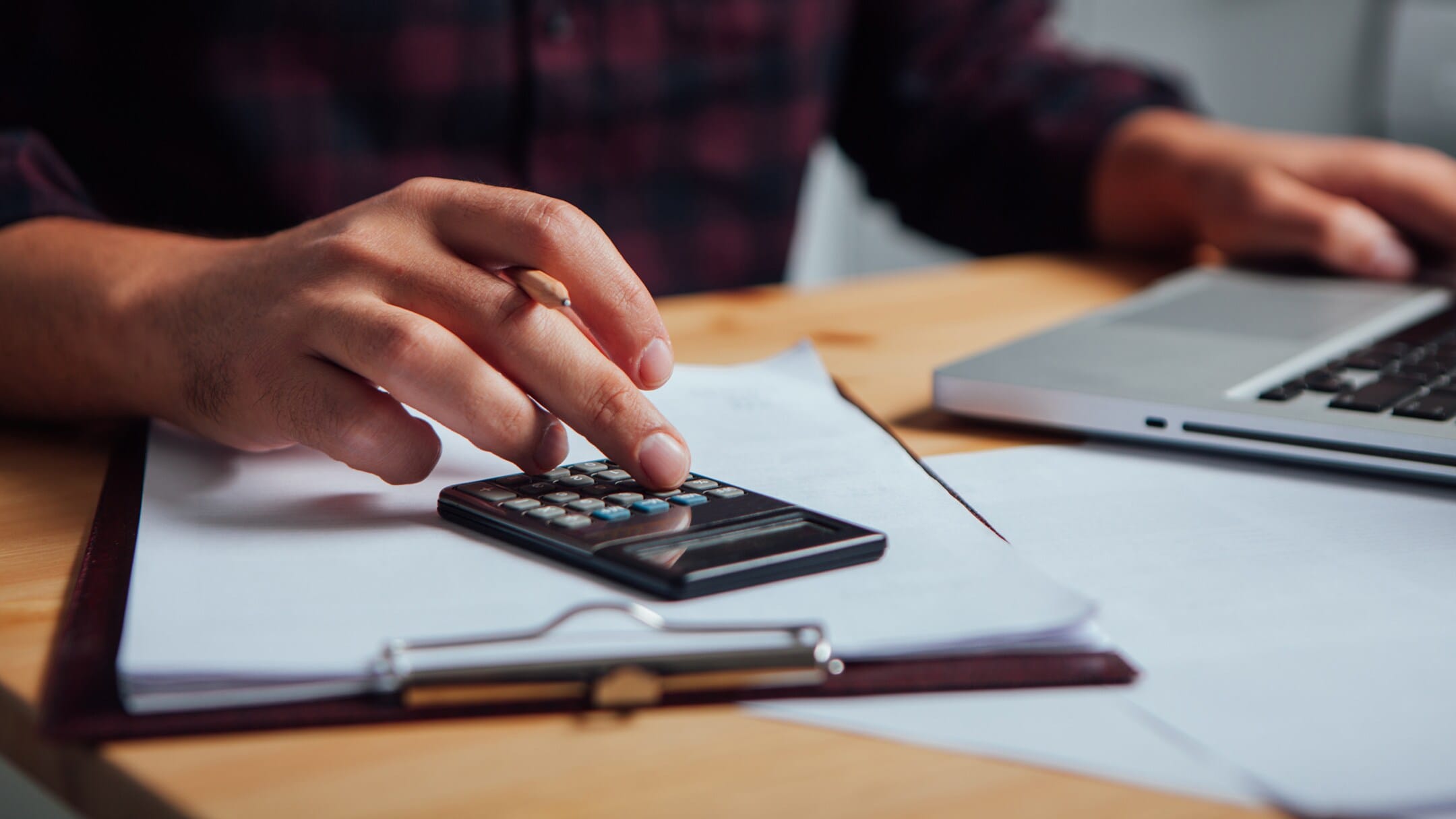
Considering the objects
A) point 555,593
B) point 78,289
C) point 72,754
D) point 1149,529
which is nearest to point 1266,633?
point 1149,529

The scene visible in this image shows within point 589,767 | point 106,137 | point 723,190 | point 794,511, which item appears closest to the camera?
point 589,767

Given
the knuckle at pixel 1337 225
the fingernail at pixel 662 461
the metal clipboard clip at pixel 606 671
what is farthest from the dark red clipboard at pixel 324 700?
the knuckle at pixel 1337 225

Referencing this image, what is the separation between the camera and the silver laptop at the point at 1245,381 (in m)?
0.45

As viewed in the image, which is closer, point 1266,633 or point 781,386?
point 1266,633

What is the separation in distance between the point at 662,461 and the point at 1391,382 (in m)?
0.31

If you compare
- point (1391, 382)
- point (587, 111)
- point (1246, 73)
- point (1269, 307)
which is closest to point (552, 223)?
point (1391, 382)

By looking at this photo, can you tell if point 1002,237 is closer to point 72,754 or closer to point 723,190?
point 723,190

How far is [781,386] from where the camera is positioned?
1.84 ft

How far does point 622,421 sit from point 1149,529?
0.17 m

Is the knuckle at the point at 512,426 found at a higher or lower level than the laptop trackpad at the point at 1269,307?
lower

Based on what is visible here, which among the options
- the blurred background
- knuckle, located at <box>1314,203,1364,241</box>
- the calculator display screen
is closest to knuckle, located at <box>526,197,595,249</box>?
the calculator display screen

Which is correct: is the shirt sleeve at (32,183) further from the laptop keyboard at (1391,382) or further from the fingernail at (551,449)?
the laptop keyboard at (1391,382)

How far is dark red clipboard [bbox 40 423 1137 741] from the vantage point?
268mm

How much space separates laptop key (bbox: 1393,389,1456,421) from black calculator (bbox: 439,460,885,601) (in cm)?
24
